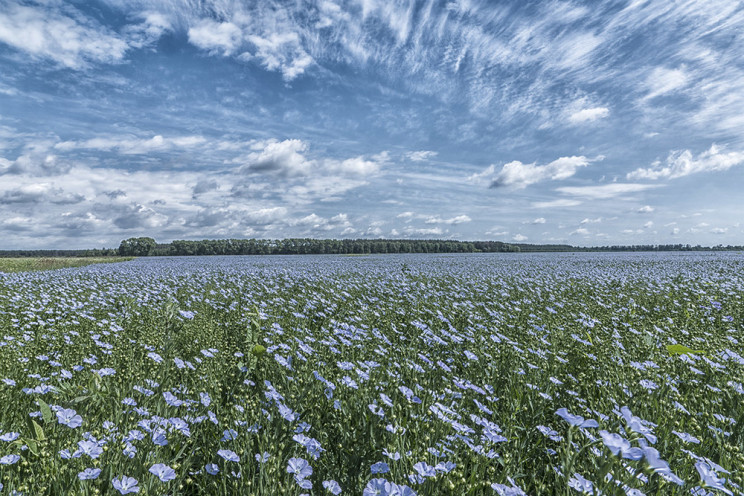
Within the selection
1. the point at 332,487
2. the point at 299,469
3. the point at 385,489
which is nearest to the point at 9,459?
the point at 299,469

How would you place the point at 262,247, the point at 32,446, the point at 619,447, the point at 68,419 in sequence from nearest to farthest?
1. the point at 619,447
2. the point at 32,446
3. the point at 68,419
4. the point at 262,247

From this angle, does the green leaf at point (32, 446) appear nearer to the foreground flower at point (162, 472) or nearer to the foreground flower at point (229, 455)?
the foreground flower at point (162, 472)

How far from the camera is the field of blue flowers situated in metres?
1.76

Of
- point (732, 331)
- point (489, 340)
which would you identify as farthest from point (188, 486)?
point (732, 331)

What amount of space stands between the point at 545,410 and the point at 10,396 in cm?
420

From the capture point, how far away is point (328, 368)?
10.6ft

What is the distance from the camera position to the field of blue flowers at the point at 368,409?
1.76 metres

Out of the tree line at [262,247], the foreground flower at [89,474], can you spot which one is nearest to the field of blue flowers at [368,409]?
the foreground flower at [89,474]

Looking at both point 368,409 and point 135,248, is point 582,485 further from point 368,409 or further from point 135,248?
point 135,248

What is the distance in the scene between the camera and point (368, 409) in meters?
2.44

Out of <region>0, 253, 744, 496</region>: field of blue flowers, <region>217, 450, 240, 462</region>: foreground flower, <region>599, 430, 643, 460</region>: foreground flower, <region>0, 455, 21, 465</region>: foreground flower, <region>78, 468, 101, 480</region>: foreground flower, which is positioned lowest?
<region>0, 253, 744, 496</region>: field of blue flowers

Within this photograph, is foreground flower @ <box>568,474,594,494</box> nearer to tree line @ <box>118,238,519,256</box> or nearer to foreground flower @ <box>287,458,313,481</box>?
foreground flower @ <box>287,458,313,481</box>

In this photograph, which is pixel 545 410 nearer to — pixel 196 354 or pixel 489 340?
pixel 489 340

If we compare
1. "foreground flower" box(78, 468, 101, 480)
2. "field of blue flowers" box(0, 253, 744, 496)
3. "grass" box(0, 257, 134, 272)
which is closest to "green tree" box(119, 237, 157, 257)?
"grass" box(0, 257, 134, 272)
